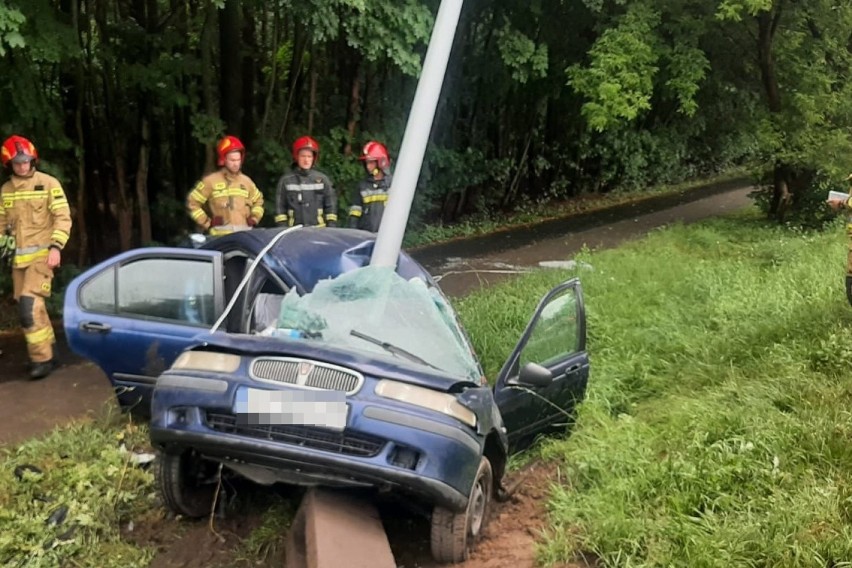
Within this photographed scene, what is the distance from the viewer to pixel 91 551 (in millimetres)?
3705

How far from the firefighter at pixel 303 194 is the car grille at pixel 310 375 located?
14.5 ft

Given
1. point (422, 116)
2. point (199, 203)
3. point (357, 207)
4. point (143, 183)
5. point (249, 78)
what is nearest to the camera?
point (422, 116)

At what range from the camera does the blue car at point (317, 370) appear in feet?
10.8

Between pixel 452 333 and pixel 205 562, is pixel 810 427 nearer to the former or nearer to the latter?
pixel 452 333

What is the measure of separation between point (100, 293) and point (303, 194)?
317cm

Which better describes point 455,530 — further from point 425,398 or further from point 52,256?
point 52,256

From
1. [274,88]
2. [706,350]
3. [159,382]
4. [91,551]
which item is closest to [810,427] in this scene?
[706,350]

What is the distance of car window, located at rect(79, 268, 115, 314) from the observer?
15.7 feet

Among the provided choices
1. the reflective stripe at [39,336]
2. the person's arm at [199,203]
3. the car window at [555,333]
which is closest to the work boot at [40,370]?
the reflective stripe at [39,336]

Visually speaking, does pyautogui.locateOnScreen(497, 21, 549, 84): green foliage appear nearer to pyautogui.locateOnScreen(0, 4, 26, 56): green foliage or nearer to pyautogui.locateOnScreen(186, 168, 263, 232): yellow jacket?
pyautogui.locateOnScreen(186, 168, 263, 232): yellow jacket

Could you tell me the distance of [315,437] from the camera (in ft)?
10.9

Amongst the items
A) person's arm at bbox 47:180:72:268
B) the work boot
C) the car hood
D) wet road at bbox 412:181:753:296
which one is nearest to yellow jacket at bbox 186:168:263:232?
person's arm at bbox 47:180:72:268

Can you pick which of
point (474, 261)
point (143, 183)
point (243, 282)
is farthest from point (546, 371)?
point (143, 183)

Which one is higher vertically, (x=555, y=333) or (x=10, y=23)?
(x=10, y=23)
